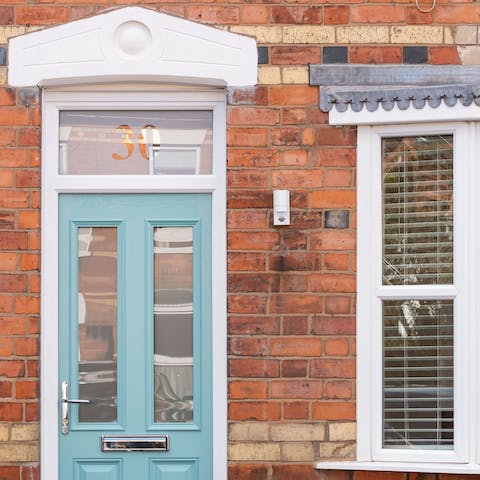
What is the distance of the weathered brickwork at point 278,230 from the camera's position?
228 inches

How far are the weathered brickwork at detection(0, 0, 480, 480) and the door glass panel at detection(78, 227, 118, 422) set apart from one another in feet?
1.00

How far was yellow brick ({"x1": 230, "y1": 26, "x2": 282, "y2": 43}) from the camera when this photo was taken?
5832 mm

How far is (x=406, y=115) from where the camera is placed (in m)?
5.74

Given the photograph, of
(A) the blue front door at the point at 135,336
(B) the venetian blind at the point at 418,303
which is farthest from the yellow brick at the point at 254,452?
(B) the venetian blind at the point at 418,303

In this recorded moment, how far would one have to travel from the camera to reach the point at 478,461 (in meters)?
5.75

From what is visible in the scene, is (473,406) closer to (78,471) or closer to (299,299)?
(299,299)

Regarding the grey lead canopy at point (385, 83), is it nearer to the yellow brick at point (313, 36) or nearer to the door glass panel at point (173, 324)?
the yellow brick at point (313, 36)

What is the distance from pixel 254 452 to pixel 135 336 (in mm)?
964

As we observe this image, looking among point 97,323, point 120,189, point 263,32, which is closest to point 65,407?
point 97,323

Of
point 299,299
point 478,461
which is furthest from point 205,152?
point 478,461

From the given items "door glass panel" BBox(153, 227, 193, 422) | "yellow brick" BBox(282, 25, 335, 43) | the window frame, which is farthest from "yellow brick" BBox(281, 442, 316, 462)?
"yellow brick" BBox(282, 25, 335, 43)

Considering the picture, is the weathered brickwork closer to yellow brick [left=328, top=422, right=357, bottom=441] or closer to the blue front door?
yellow brick [left=328, top=422, right=357, bottom=441]

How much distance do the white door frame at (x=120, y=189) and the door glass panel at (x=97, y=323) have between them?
16 cm

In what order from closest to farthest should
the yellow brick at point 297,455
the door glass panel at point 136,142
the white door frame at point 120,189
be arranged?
1. the yellow brick at point 297,455
2. the white door frame at point 120,189
3. the door glass panel at point 136,142
